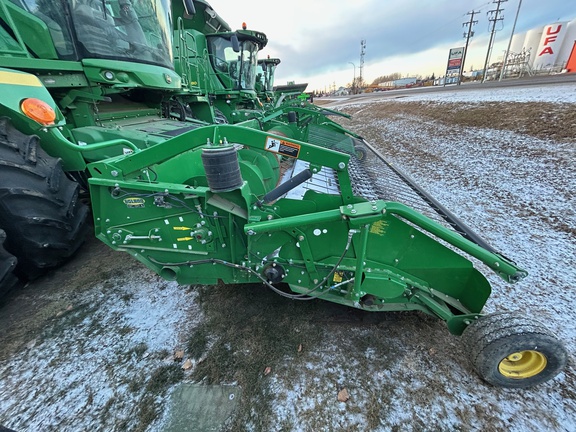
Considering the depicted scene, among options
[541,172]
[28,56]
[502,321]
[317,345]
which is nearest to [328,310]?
[317,345]

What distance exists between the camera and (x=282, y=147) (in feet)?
5.57

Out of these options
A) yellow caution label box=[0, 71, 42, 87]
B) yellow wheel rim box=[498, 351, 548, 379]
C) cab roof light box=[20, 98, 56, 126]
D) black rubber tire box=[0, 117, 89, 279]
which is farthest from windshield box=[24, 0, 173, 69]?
yellow wheel rim box=[498, 351, 548, 379]

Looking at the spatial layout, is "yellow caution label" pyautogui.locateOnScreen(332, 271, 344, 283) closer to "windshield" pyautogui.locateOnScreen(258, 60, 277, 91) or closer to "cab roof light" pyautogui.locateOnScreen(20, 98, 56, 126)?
"cab roof light" pyautogui.locateOnScreen(20, 98, 56, 126)

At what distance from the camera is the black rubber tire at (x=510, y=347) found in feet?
5.20

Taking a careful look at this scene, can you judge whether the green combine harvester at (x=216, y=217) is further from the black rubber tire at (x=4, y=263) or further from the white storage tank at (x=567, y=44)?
the white storage tank at (x=567, y=44)

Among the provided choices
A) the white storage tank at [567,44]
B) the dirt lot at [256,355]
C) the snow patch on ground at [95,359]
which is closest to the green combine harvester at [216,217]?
the dirt lot at [256,355]

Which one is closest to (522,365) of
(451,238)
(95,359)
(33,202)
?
(451,238)

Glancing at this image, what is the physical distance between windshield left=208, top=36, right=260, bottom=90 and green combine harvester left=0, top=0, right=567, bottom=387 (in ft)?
20.8

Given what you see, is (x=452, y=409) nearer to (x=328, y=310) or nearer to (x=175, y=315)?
(x=328, y=310)

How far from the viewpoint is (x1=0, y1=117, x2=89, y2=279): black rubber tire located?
6.73 feet

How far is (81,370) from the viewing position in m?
1.94

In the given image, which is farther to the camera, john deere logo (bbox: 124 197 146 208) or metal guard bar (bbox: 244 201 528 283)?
john deere logo (bbox: 124 197 146 208)

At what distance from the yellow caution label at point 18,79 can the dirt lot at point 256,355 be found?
69.9 inches

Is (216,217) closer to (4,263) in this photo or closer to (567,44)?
(4,263)
